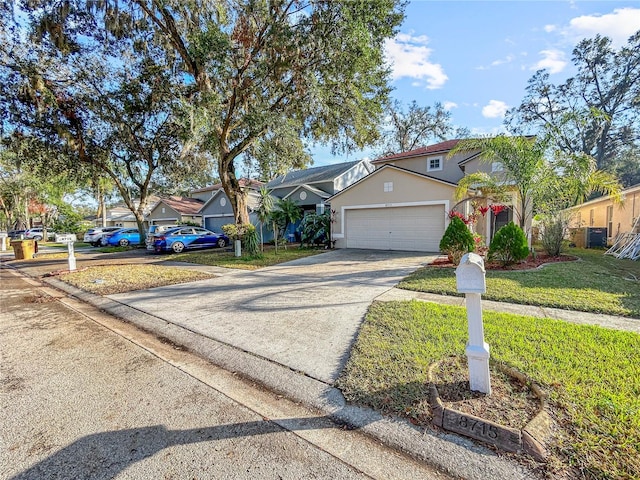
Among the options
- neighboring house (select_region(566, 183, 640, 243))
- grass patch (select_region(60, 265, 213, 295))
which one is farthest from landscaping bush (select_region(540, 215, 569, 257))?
grass patch (select_region(60, 265, 213, 295))

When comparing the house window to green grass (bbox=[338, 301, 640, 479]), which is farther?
the house window

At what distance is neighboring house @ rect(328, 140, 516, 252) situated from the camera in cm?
1253

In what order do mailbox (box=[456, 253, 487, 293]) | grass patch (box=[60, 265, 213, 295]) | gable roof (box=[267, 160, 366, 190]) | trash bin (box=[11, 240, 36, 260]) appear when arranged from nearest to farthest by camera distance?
mailbox (box=[456, 253, 487, 293])
grass patch (box=[60, 265, 213, 295])
trash bin (box=[11, 240, 36, 260])
gable roof (box=[267, 160, 366, 190])

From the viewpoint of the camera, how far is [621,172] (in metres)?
29.6

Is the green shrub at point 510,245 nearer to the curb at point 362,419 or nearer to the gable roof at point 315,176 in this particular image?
the curb at point 362,419

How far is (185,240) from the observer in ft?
53.9

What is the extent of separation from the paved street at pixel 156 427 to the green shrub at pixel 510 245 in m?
7.78

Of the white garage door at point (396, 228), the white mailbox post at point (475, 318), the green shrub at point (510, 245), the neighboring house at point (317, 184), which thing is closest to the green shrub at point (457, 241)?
the green shrub at point (510, 245)

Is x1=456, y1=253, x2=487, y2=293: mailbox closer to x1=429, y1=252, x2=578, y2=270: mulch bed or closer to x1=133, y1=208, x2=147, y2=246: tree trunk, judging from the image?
x1=429, y1=252, x2=578, y2=270: mulch bed

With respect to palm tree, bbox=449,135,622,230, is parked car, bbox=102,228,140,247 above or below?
below

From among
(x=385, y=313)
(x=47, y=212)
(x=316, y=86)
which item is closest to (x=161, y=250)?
(x=316, y=86)

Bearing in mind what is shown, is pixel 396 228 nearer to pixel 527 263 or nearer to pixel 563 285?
pixel 527 263

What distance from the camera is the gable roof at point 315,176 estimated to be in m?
20.8

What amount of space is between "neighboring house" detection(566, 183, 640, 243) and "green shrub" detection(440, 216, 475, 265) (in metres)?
5.05
